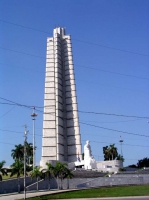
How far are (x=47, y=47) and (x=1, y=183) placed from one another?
1755 inches

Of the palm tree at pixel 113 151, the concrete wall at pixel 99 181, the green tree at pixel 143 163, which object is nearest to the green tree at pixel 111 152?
the palm tree at pixel 113 151

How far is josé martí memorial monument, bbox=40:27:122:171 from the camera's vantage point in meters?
61.1

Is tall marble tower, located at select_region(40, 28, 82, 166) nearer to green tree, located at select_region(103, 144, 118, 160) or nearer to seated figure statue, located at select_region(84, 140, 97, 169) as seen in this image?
seated figure statue, located at select_region(84, 140, 97, 169)

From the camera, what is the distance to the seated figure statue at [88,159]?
194ft

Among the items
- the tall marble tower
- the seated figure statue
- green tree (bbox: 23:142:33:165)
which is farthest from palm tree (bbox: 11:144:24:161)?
the seated figure statue

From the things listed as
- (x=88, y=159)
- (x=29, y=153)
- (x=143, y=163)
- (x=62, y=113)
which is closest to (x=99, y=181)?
(x=88, y=159)

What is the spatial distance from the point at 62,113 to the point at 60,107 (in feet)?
5.26

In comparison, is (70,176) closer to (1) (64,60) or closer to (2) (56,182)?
(2) (56,182)

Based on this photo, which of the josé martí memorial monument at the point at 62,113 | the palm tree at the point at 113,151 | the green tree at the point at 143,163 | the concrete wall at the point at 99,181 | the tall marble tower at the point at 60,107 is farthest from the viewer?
the green tree at the point at 143,163

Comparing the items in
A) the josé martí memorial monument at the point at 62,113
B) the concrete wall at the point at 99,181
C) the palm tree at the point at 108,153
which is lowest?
the concrete wall at the point at 99,181

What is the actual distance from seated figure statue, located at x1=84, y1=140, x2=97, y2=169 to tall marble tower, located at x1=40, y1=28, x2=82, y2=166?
3098 millimetres

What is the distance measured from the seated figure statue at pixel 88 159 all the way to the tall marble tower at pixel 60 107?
310 centimetres

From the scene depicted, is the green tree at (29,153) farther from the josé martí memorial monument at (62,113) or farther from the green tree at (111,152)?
the green tree at (111,152)

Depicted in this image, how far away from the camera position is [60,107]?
2633 inches
